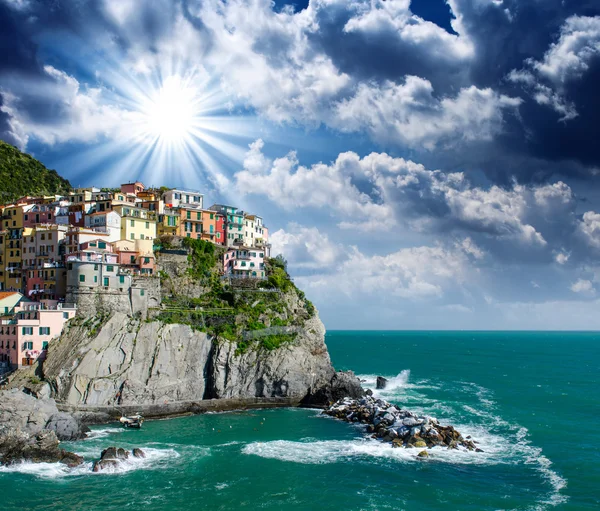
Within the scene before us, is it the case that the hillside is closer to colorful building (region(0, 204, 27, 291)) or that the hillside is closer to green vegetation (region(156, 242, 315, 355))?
colorful building (region(0, 204, 27, 291))

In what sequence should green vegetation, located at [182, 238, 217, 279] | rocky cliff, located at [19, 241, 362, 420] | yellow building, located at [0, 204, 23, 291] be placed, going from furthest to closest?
green vegetation, located at [182, 238, 217, 279], yellow building, located at [0, 204, 23, 291], rocky cliff, located at [19, 241, 362, 420]

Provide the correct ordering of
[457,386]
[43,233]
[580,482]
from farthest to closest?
[457,386] < [43,233] < [580,482]

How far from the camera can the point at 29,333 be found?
70.9m

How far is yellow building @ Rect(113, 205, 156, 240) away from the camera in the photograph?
3546 inches

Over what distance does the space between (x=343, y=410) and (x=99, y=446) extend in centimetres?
2999

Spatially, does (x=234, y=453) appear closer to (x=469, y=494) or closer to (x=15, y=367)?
(x=469, y=494)

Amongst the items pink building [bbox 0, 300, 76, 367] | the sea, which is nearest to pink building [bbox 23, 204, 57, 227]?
pink building [bbox 0, 300, 76, 367]

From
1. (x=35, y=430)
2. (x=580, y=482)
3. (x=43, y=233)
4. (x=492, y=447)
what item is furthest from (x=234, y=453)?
(x=43, y=233)

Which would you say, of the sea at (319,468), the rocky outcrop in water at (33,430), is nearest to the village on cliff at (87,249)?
the rocky outcrop in water at (33,430)

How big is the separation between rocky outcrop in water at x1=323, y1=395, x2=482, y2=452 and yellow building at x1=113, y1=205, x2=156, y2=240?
43196 mm

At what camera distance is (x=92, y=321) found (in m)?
74.2

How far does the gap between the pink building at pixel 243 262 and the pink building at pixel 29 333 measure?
32.4m

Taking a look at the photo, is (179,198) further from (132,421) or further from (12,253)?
(132,421)

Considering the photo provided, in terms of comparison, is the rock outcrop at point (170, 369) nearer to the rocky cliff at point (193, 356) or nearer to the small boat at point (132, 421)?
the rocky cliff at point (193, 356)
